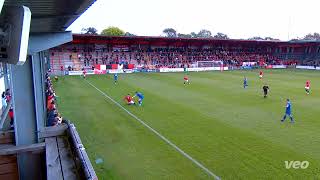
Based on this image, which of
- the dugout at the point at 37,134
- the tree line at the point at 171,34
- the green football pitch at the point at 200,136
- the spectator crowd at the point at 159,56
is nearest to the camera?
the dugout at the point at 37,134

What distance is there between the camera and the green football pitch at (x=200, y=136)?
1080 cm

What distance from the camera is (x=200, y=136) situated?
48.5 ft

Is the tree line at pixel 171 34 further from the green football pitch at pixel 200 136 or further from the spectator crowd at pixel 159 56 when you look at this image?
the green football pitch at pixel 200 136

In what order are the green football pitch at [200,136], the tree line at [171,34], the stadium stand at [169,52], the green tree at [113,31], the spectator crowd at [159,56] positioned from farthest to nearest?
the green tree at [113,31], the tree line at [171,34], the spectator crowd at [159,56], the stadium stand at [169,52], the green football pitch at [200,136]

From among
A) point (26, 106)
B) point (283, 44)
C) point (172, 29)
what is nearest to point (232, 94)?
point (26, 106)

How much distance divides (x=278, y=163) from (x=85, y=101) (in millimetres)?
17438

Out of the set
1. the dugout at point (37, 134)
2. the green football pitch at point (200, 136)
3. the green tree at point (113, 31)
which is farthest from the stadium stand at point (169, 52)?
the green tree at point (113, 31)

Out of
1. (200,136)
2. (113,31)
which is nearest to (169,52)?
(113,31)

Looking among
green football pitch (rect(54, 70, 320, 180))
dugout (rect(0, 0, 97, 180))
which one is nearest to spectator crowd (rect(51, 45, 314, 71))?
green football pitch (rect(54, 70, 320, 180))

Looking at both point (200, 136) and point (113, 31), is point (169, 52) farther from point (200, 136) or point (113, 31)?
point (200, 136)

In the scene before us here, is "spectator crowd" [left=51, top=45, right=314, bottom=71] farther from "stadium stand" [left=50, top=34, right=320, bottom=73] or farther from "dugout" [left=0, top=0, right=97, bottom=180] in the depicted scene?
"dugout" [left=0, top=0, right=97, bottom=180]

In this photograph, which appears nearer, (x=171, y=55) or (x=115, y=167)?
(x=115, y=167)

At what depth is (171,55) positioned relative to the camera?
70062 millimetres

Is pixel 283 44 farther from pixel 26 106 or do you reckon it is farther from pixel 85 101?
pixel 26 106
